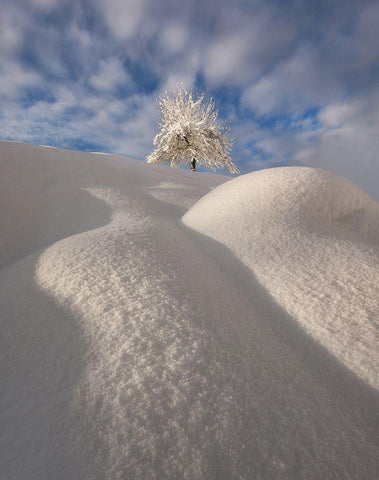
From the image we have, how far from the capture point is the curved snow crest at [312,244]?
27.3 inches

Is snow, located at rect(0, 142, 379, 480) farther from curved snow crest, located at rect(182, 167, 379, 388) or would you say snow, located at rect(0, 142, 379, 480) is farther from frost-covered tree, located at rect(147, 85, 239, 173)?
frost-covered tree, located at rect(147, 85, 239, 173)

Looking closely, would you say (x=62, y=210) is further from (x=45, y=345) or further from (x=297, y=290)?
(x=297, y=290)

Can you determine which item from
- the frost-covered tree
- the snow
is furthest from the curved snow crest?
the frost-covered tree

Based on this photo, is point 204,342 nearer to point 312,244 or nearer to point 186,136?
point 312,244

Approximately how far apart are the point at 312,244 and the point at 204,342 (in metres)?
0.59

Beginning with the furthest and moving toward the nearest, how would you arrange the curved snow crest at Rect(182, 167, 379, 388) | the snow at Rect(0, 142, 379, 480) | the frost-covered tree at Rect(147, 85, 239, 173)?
the frost-covered tree at Rect(147, 85, 239, 173) < the curved snow crest at Rect(182, 167, 379, 388) < the snow at Rect(0, 142, 379, 480)

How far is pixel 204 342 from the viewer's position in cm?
57

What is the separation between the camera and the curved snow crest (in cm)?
69

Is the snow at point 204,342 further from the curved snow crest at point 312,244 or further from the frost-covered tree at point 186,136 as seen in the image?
the frost-covered tree at point 186,136

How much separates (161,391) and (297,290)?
511mm

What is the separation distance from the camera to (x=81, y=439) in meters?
0.40

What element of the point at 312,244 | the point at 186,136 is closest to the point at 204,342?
the point at 312,244

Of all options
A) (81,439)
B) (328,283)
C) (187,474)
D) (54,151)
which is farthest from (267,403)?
(54,151)

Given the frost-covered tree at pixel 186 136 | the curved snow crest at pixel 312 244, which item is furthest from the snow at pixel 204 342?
the frost-covered tree at pixel 186 136
